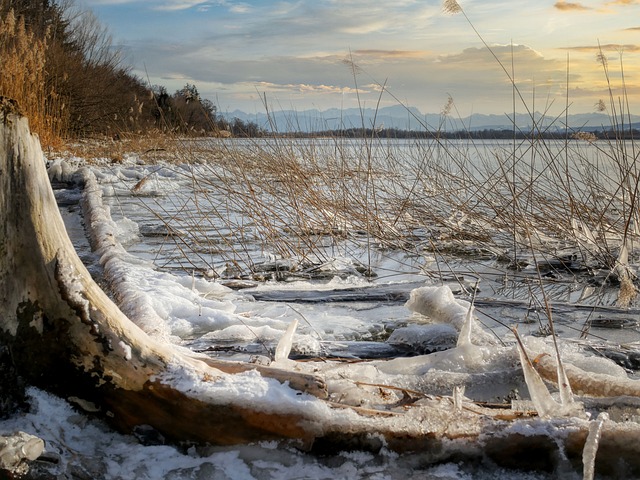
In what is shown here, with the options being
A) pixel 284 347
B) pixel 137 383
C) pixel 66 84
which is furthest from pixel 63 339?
pixel 66 84

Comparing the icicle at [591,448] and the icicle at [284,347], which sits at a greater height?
the icicle at [284,347]

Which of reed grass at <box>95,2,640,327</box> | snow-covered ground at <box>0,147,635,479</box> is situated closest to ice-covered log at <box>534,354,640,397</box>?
snow-covered ground at <box>0,147,635,479</box>

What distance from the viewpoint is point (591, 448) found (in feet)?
3.76

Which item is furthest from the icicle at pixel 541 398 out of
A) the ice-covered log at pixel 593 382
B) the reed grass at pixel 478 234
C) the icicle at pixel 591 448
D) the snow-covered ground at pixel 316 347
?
the reed grass at pixel 478 234

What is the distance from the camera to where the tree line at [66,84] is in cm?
833

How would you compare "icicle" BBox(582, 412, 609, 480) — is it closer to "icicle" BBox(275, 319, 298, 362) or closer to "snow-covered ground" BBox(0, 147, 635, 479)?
"snow-covered ground" BBox(0, 147, 635, 479)

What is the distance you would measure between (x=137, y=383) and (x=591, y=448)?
36.3 inches

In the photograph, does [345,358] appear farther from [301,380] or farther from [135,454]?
[135,454]

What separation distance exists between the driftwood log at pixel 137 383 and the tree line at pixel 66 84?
425mm

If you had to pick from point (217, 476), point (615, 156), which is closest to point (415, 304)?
point (217, 476)

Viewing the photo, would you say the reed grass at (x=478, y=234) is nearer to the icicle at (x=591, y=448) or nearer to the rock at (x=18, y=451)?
the icicle at (x=591, y=448)

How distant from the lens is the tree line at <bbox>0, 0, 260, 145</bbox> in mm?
8328

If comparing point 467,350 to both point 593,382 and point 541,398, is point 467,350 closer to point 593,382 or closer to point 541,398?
point 593,382

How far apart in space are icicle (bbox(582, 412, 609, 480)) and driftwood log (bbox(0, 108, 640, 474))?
0.20 ft
